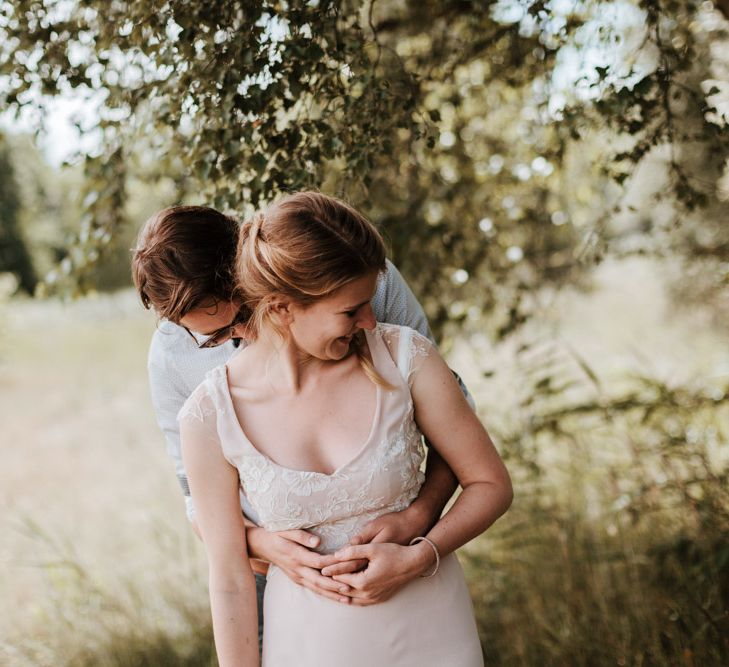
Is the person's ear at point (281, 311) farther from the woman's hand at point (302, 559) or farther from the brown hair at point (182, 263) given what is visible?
the woman's hand at point (302, 559)

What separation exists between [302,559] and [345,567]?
11 cm

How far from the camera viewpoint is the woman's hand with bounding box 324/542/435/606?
1582 mm

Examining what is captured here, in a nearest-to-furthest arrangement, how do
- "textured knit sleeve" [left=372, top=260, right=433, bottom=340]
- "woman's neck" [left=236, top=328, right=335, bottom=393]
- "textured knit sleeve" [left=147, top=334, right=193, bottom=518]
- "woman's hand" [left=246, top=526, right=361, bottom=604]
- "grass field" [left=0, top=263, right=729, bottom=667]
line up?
"woman's hand" [left=246, top=526, right=361, bottom=604], "woman's neck" [left=236, top=328, right=335, bottom=393], "textured knit sleeve" [left=372, top=260, right=433, bottom=340], "textured knit sleeve" [left=147, top=334, right=193, bottom=518], "grass field" [left=0, top=263, right=729, bottom=667]

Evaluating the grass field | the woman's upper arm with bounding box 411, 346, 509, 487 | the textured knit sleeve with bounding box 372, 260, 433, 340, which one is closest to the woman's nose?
the woman's upper arm with bounding box 411, 346, 509, 487

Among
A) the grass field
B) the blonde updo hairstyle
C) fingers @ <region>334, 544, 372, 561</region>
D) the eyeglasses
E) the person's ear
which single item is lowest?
the grass field

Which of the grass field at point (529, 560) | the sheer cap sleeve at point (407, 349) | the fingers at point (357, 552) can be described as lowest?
the grass field at point (529, 560)

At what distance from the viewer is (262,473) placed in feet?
5.34

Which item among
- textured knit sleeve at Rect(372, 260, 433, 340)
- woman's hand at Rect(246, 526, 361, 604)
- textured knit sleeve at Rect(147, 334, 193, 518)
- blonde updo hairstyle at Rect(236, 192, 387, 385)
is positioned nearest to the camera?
blonde updo hairstyle at Rect(236, 192, 387, 385)

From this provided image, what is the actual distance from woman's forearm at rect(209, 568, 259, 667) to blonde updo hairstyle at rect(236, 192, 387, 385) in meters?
0.67

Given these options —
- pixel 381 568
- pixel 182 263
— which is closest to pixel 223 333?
pixel 182 263

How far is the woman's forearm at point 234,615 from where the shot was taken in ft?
5.52

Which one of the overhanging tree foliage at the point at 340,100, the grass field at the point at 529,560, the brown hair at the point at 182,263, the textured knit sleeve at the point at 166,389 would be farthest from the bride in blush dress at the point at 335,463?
the grass field at the point at 529,560

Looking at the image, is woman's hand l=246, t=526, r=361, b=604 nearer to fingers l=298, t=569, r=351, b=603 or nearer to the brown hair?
fingers l=298, t=569, r=351, b=603

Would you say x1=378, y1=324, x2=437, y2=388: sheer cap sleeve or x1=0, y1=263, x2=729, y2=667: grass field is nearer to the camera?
x1=378, y1=324, x2=437, y2=388: sheer cap sleeve
